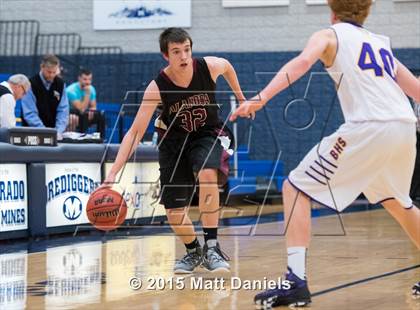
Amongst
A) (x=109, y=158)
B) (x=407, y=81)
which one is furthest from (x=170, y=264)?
(x=109, y=158)

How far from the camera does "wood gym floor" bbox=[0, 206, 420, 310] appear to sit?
539 centimetres

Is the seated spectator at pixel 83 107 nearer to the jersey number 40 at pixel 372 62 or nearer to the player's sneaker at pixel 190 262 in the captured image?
the player's sneaker at pixel 190 262

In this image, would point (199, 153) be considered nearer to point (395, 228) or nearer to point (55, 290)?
point (55, 290)

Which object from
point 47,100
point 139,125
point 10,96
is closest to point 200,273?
point 139,125

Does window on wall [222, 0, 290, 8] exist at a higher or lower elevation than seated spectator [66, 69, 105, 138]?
higher

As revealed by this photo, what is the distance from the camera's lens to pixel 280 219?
12.9 meters

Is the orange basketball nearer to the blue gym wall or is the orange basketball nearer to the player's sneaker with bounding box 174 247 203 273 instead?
the player's sneaker with bounding box 174 247 203 273

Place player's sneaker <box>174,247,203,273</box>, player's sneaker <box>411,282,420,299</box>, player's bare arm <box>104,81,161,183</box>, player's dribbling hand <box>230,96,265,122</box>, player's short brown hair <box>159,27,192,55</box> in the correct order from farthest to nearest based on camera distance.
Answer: player's sneaker <box>174,247,203,273</box> → player's short brown hair <box>159,27,192,55</box> → player's bare arm <box>104,81,161,183</box> → player's sneaker <box>411,282,420,299</box> → player's dribbling hand <box>230,96,265,122</box>

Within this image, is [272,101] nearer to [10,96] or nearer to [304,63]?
[10,96]

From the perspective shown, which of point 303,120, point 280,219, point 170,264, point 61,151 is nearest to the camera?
point 170,264

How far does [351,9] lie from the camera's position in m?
5.18

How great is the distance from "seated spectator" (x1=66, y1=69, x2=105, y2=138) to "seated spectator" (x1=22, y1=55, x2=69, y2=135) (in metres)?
1.31

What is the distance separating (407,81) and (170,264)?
111 inches

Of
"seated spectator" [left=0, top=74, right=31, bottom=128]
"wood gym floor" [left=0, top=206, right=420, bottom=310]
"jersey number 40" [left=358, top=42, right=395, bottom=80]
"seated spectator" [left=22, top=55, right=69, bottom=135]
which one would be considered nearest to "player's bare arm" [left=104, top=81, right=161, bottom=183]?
"wood gym floor" [left=0, top=206, right=420, bottom=310]
